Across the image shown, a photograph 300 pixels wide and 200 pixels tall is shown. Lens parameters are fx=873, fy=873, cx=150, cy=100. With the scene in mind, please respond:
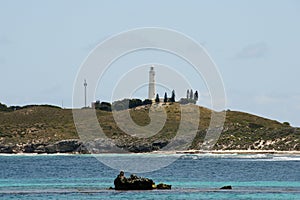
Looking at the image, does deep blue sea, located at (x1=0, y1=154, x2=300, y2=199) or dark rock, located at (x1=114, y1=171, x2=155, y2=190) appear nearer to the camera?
deep blue sea, located at (x1=0, y1=154, x2=300, y2=199)

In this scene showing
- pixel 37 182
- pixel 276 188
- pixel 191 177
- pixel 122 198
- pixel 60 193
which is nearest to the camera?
pixel 122 198

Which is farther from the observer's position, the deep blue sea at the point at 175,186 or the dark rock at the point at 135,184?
the dark rock at the point at 135,184

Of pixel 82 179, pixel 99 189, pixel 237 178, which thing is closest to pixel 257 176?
pixel 237 178

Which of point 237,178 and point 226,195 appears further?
point 237,178

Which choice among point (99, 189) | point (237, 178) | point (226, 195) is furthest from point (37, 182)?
point (226, 195)

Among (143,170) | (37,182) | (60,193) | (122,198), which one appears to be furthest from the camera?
(143,170)

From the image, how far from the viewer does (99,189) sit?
86688 millimetres

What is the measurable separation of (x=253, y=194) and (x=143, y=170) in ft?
179

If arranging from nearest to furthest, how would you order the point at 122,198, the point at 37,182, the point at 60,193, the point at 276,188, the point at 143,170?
the point at 122,198
the point at 60,193
the point at 276,188
the point at 37,182
the point at 143,170

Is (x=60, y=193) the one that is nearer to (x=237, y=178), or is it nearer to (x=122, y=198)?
(x=122, y=198)

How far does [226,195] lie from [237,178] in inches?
1180

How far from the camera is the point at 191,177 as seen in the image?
10969 cm

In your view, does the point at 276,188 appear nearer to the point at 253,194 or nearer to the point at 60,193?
the point at 253,194

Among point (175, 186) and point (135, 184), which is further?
point (175, 186)
